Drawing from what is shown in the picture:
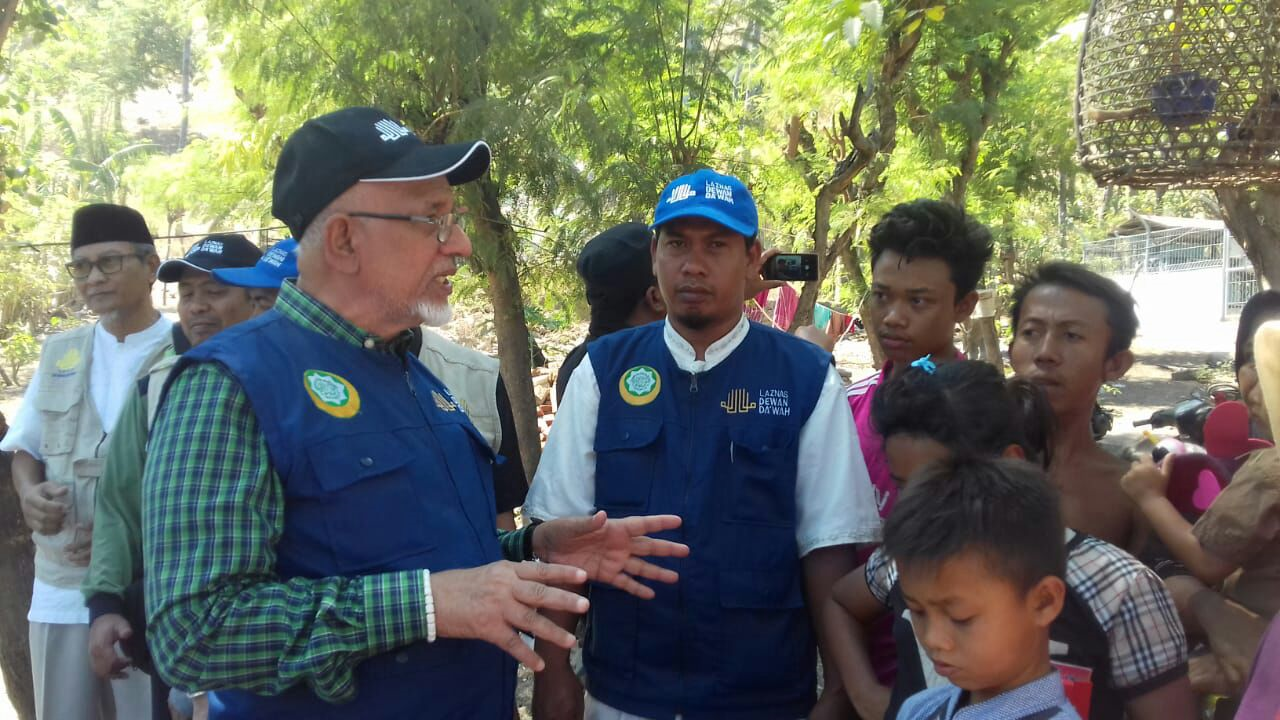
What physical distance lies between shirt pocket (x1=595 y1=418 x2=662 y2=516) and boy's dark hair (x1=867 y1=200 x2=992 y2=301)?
1057 mm

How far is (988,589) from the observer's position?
1.67 m

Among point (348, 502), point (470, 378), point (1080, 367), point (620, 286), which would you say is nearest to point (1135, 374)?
point (620, 286)

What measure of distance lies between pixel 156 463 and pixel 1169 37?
282 centimetres

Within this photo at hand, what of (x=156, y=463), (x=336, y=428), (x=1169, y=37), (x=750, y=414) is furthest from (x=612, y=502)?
(x=1169, y=37)

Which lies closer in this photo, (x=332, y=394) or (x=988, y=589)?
(x=988, y=589)

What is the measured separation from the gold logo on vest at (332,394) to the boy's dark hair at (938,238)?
1.76 meters

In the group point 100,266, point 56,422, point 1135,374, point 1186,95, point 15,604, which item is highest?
point 1186,95

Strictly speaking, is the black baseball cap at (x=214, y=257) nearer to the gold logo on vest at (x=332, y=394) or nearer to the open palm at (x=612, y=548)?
the gold logo on vest at (x=332, y=394)

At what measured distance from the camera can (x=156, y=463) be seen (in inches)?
63.7

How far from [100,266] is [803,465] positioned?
2744mm

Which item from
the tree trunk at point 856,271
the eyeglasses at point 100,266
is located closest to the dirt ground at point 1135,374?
the tree trunk at point 856,271

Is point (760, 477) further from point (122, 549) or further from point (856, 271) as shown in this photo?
point (856, 271)

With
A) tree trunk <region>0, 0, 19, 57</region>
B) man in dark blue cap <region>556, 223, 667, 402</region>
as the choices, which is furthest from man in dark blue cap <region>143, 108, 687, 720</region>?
tree trunk <region>0, 0, 19, 57</region>

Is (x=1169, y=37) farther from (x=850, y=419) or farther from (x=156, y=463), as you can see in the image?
(x=156, y=463)
